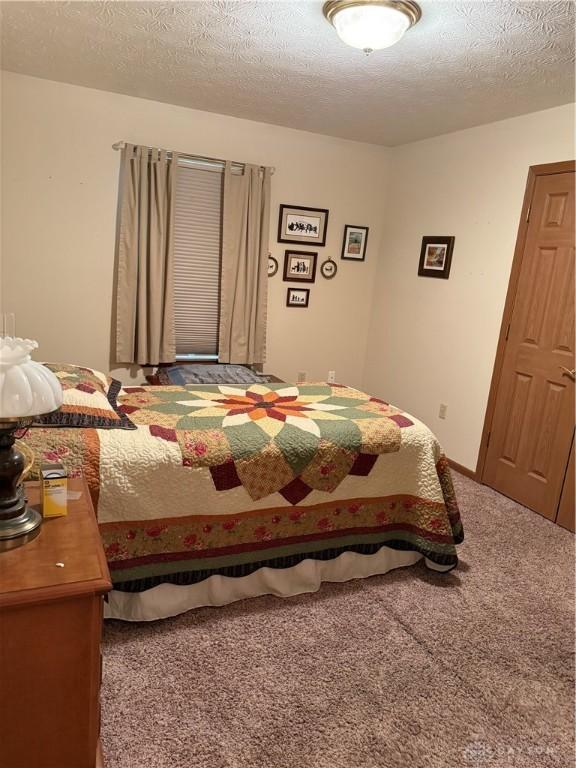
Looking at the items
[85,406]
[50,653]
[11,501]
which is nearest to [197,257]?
A: [85,406]

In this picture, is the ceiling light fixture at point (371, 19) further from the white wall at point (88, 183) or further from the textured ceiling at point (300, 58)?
the white wall at point (88, 183)

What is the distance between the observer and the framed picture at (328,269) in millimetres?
4641

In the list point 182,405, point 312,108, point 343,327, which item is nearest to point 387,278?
point 343,327

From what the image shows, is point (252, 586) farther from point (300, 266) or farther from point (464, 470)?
point (300, 266)

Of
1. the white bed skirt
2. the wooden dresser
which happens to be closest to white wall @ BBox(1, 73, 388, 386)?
the white bed skirt

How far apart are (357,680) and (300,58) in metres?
2.94

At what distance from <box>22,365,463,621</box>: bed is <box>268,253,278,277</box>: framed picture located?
191cm

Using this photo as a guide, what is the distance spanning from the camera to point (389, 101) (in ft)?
10.9

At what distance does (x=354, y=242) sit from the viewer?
185 inches

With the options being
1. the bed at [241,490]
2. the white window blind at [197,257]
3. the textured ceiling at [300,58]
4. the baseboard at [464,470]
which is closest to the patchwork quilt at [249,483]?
the bed at [241,490]

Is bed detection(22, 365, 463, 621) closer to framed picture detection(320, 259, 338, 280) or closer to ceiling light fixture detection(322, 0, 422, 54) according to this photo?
ceiling light fixture detection(322, 0, 422, 54)

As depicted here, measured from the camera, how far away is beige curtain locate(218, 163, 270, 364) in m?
4.09

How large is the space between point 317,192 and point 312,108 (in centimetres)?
90

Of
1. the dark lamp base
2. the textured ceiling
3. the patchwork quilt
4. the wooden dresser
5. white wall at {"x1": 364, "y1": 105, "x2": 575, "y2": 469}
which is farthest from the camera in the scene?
white wall at {"x1": 364, "y1": 105, "x2": 575, "y2": 469}
